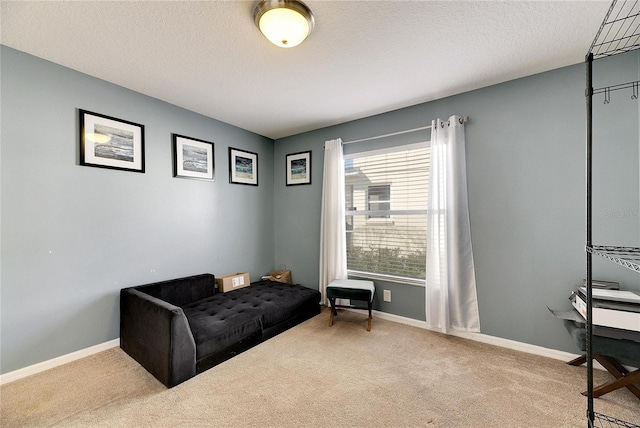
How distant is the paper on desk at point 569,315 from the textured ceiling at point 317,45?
2033mm

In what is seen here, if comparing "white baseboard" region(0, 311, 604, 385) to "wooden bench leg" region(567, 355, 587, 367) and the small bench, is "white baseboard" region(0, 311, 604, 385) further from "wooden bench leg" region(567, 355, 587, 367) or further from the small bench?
the small bench

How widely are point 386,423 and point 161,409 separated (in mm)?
1417

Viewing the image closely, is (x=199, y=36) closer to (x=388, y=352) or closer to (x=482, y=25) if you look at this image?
(x=482, y=25)

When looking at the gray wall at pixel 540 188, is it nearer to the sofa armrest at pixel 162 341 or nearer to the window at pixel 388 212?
the window at pixel 388 212

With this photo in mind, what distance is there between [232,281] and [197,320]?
3.25 ft

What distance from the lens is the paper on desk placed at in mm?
1948

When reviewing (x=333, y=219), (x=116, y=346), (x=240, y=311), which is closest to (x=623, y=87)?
(x=333, y=219)

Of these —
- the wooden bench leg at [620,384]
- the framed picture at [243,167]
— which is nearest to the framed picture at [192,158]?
the framed picture at [243,167]

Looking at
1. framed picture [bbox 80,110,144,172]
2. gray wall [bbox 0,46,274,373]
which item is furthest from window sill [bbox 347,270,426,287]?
framed picture [bbox 80,110,144,172]

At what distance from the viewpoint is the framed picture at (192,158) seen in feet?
9.80

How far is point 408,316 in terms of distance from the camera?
303 centimetres

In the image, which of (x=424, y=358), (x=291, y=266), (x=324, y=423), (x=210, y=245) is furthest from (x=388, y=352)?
(x=210, y=245)

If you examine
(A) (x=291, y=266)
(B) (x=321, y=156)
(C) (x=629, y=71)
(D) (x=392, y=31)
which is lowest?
(A) (x=291, y=266)

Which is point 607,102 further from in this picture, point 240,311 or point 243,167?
point 243,167
